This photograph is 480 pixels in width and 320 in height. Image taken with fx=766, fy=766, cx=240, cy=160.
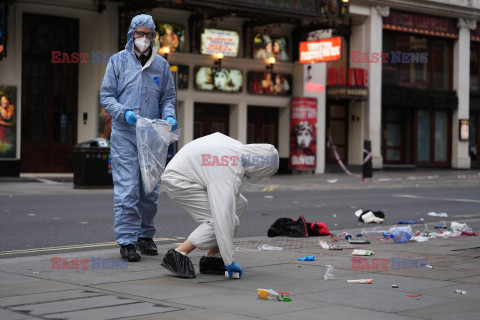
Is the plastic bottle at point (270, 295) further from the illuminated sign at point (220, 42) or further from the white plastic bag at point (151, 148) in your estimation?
the illuminated sign at point (220, 42)

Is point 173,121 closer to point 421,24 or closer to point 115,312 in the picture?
point 115,312

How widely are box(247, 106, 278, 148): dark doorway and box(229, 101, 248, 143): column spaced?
3.24ft

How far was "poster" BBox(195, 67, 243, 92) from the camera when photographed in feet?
86.2

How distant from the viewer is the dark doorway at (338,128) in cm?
3123

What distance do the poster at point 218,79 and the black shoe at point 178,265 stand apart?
2016cm

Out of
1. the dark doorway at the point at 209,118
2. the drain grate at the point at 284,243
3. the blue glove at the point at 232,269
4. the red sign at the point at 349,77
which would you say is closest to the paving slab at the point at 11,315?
the blue glove at the point at 232,269

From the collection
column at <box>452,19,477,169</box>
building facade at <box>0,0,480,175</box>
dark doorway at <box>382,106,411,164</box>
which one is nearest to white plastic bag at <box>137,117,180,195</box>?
building facade at <box>0,0,480,175</box>

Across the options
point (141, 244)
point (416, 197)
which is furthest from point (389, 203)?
point (141, 244)

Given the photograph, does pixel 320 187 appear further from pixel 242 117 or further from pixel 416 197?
pixel 242 117

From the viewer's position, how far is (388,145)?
33344mm

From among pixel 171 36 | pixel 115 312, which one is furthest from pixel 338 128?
pixel 115 312

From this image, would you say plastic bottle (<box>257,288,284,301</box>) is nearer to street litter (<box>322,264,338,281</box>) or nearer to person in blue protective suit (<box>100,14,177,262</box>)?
street litter (<box>322,264,338,281</box>)

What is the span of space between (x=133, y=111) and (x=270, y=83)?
21.1 m

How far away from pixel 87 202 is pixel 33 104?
10144 millimetres
